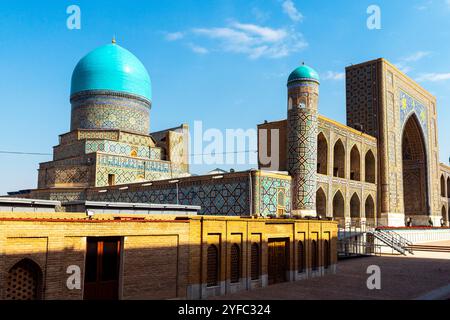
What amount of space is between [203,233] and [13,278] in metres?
4.64

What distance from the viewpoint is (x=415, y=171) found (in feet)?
140

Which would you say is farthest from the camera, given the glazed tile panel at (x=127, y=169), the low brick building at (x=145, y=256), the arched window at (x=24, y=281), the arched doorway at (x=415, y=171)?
the arched doorway at (x=415, y=171)

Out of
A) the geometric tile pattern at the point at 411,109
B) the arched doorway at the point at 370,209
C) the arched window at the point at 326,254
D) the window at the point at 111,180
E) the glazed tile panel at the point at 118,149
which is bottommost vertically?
the arched window at the point at 326,254

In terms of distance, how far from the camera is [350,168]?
32.7m

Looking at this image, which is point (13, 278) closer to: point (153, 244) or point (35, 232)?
point (35, 232)

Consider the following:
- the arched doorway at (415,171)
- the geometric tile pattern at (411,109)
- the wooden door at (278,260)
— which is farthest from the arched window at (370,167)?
the wooden door at (278,260)

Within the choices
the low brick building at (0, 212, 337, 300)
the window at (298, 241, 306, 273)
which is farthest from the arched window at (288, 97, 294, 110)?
the window at (298, 241, 306, 273)

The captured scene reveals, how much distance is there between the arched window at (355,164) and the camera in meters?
32.3

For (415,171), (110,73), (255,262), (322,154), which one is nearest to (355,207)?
(322,154)

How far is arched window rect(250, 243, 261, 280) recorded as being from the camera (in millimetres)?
12578

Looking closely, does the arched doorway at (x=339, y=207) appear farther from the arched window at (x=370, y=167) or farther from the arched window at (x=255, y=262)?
the arched window at (x=255, y=262)

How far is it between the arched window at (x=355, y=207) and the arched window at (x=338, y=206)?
231 cm

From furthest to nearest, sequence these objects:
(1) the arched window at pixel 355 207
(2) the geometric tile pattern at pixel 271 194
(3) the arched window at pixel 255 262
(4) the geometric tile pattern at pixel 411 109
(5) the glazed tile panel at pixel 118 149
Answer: (4) the geometric tile pattern at pixel 411 109, (1) the arched window at pixel 355 207, (5) the glazed tile panel at pixel 118 149, (2) the geometric tile pattern at pixel 271 194, (3) the arched window at pixel 255 262

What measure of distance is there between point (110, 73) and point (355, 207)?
69.2 feet
